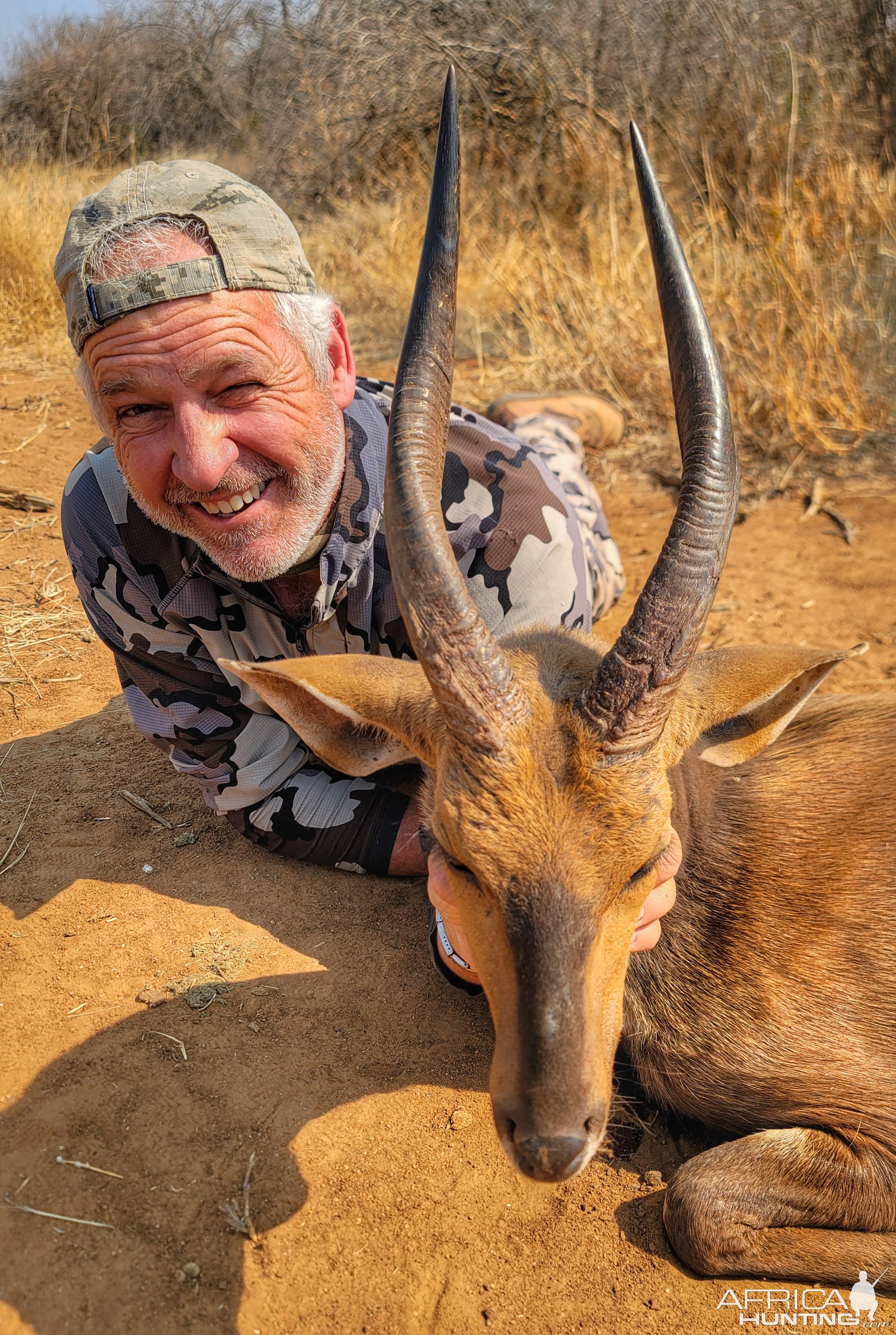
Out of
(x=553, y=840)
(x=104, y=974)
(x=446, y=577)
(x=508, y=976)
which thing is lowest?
(x=104, y=974)

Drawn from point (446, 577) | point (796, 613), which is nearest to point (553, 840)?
point (446, 577)

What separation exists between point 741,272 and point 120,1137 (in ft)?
23.7

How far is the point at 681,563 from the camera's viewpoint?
8.49 ft

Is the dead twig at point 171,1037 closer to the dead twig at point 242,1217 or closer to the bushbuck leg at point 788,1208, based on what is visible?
the dead twig at point 242,1217

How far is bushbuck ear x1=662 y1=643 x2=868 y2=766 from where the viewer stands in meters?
3.01

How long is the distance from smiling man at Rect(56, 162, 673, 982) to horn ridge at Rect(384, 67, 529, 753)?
0.60 metres

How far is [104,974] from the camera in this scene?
13.1 feet

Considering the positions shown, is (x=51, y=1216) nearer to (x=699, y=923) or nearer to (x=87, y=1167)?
(x=87, y=1167)

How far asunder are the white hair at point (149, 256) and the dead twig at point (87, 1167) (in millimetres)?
2472

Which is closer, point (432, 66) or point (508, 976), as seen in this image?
point (508, 976)

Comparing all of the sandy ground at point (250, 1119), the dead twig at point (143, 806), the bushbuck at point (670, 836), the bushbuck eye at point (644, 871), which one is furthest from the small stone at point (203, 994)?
the bushbuck eye at point (644, 871)

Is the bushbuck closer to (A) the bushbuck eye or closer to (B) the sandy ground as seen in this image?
(A) the bushbuck eye

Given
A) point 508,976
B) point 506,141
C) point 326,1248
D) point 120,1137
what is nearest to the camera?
point 508,976

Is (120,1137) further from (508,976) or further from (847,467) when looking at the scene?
Result: (847,467)
